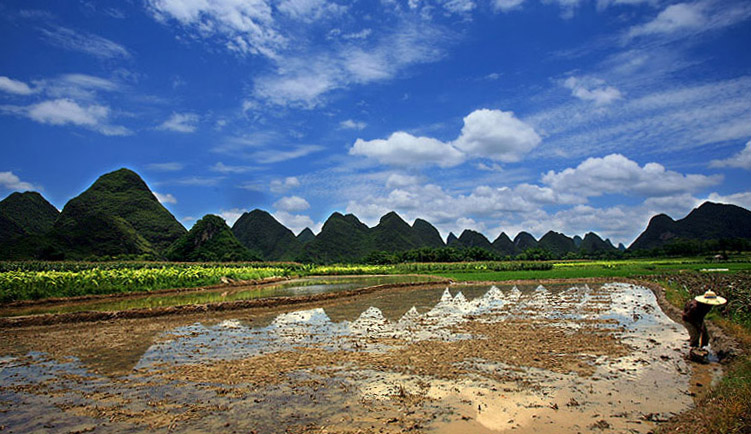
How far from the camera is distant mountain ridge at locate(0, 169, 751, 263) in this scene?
56.4 m

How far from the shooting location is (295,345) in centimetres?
1015

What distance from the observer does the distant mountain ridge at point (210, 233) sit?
56.4m

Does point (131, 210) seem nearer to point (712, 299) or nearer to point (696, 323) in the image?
point (696, 323)

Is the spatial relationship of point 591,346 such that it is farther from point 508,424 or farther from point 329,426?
point 329,426

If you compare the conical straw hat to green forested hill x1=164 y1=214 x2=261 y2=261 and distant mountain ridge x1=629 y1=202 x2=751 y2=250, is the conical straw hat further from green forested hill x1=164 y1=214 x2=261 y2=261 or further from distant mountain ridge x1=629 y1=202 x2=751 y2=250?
distant mountain ridge x1=629 y1=202 x2=751 y2=250

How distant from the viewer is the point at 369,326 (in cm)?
1293

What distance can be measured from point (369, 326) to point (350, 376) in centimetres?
568

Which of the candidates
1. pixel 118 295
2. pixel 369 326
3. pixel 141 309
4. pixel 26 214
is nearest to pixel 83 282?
pixel 118 295

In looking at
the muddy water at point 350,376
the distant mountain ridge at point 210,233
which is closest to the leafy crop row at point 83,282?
the muddy water at point 350,376

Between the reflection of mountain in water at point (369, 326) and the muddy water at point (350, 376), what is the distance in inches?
3.8

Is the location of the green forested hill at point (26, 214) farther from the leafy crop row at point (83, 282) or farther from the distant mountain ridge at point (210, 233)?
the leafy crop row at point (83, 282)

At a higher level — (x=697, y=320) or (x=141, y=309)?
(x=697, y=320)

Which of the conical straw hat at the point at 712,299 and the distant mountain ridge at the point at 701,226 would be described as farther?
the distant mountain ridge at the point at 701,226

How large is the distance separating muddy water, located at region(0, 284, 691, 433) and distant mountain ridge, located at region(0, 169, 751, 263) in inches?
1993
